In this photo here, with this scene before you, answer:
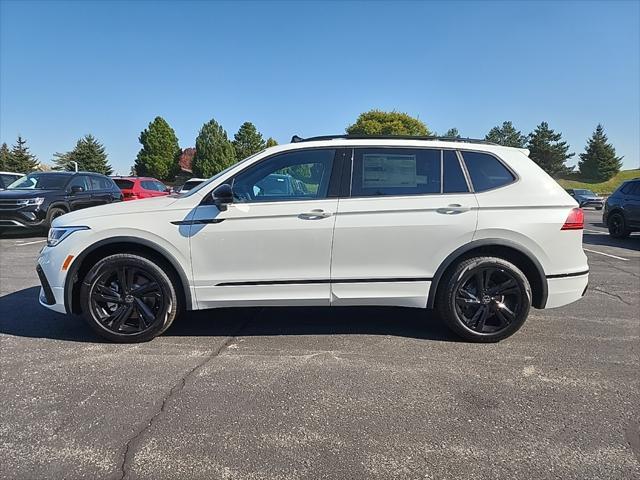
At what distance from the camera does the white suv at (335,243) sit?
3.64 m

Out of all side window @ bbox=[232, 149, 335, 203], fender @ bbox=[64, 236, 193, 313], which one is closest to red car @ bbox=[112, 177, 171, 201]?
fender @ bbox=[64, 236, 193, 313]

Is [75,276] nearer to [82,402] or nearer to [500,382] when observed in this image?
[82,402]

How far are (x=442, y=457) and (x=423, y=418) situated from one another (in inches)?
14.7

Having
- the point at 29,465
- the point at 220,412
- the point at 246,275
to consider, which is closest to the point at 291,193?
the point at 246,275

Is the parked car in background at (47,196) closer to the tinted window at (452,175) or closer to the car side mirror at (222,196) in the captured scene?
the car side mirror at (222,196)

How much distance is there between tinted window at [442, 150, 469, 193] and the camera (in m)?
3.80

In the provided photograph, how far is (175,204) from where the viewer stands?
3729mm

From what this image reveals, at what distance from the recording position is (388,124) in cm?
5825

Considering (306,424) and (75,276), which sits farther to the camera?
(75,276)

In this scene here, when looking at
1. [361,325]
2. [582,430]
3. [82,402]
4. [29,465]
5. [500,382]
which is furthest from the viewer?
[361,325]

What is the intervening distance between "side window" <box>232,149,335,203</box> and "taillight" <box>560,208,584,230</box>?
215 cm

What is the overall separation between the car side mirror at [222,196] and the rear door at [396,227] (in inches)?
37.0

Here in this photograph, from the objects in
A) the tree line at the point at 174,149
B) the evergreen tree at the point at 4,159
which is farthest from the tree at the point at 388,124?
the evergreen tree at the point at 4,159

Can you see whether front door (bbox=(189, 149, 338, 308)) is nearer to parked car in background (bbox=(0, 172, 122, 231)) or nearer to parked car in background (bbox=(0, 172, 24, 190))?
parked car in background (bbox=(0, 172, 122, 231))
